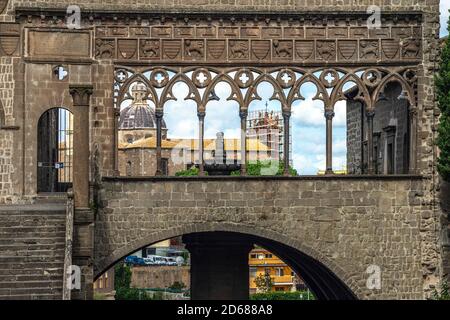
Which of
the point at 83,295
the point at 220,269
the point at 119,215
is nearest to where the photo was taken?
the point at 83,295

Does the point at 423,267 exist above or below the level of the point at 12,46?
below

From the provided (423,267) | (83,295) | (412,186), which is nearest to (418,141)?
(412,186)

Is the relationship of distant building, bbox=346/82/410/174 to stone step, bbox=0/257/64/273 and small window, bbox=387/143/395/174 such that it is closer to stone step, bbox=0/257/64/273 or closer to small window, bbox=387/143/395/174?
small window, bbox=387/143/395/174

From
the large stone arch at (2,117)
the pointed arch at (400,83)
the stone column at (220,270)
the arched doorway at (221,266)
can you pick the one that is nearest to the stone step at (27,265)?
the large stone arch at (2,117)

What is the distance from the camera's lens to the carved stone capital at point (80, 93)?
89.2 ft

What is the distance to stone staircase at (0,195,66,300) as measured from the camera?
24875 mm

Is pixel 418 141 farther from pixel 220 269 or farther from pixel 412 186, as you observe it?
pixel 220 269

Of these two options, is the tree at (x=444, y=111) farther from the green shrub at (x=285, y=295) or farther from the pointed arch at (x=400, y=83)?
the green shrub at (x=285, y=295)

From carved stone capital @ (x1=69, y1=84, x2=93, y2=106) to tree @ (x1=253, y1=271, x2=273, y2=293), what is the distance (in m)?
73.8

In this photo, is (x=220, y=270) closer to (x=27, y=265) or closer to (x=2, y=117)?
(x=2, y=117)

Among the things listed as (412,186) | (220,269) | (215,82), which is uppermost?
(215,82)

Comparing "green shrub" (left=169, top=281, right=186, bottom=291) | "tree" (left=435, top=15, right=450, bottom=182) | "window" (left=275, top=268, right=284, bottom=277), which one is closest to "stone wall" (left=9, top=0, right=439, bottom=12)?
"tree" (left=435, top=15, right=450, bottom=182)

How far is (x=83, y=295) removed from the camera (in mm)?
27125
